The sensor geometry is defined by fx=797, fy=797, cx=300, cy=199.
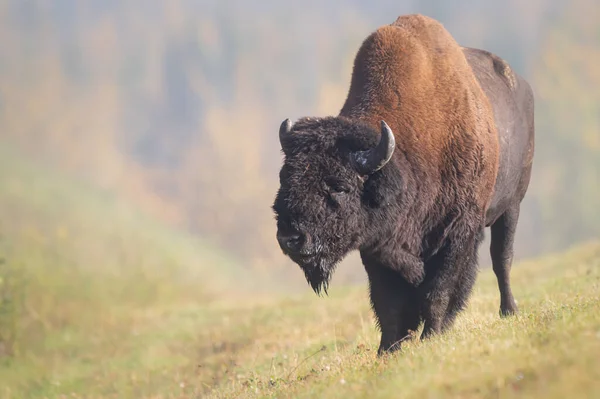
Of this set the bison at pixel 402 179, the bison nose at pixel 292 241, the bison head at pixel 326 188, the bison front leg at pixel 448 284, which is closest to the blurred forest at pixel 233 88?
the bison at pixel 402 179

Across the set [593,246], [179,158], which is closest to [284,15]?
[179,158]

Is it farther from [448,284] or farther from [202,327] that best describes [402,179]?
[202,327]

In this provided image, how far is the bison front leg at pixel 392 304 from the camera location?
6535 millimetres

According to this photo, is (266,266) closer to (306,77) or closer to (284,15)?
(306,77)

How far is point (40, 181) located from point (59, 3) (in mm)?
6951

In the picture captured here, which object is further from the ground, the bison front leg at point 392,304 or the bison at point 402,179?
the bison at point 402,179

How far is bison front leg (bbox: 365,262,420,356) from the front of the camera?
21.4 ft

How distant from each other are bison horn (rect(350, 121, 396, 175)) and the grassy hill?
1330 millimetres

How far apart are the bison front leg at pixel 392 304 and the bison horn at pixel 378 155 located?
3.59ft

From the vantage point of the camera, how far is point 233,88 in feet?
84.9

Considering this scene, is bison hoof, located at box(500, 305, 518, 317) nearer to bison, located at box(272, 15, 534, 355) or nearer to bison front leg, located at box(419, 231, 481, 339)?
bison, located at box(272, 15, 534, 355)

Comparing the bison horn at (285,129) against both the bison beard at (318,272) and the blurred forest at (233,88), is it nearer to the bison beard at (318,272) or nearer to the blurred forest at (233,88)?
the bison beard at (318,272)

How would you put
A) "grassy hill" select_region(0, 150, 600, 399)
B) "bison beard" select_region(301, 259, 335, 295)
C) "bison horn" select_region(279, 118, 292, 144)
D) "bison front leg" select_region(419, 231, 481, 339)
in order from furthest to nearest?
"bison front leg" select_region(419, 231, 481, 339) < "bison horn" select_region(279, 118, 292, 144) < "bison beard" select_region(301, 259, 335, 295) < "grassy hill" select_region(0, 150, 600, 399)

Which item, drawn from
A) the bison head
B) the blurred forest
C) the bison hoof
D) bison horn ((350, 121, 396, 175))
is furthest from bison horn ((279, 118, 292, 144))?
the blurred forest
